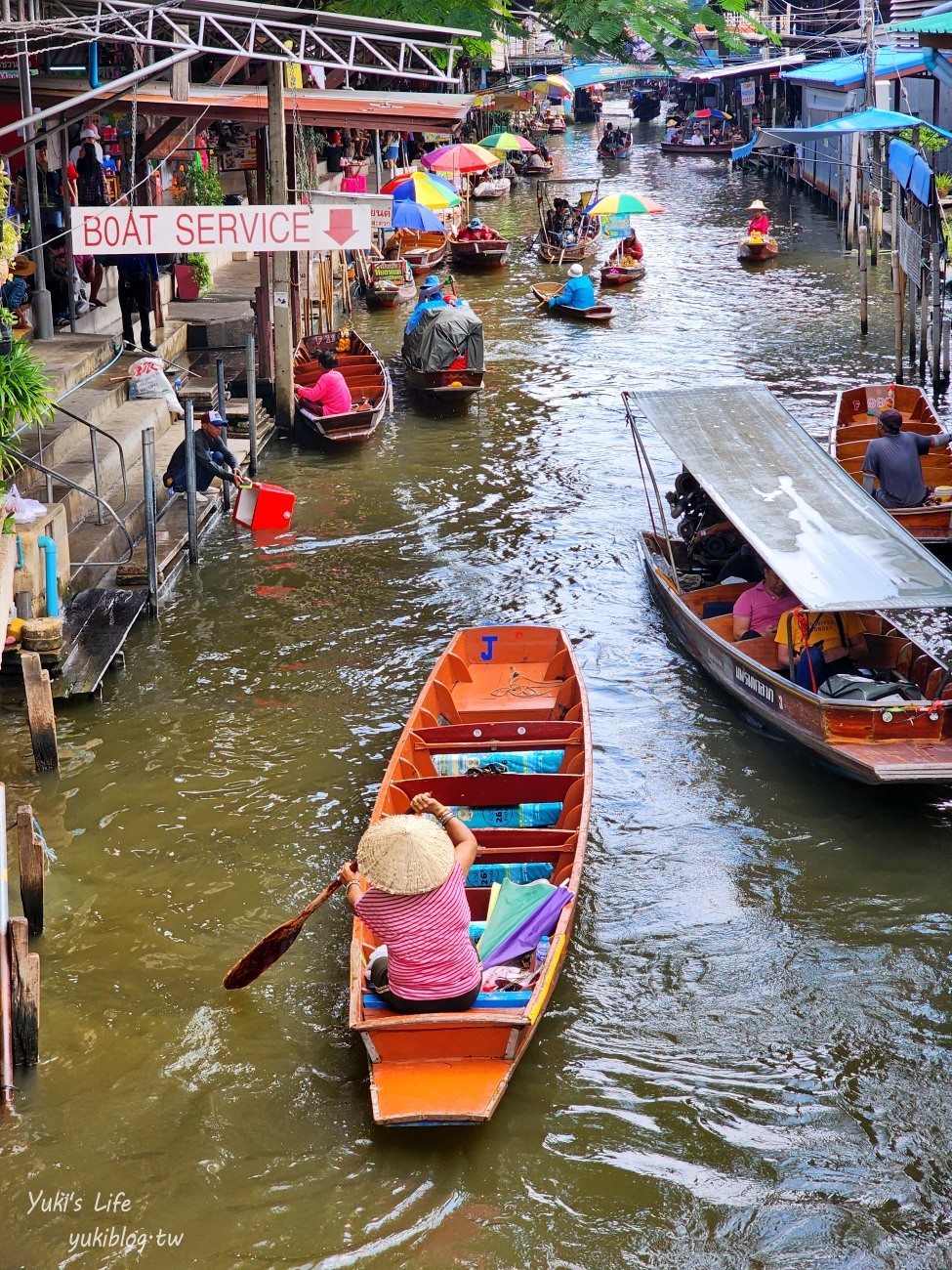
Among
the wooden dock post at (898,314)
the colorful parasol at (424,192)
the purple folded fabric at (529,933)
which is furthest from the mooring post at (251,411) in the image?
the colorful parasol at (424,192)

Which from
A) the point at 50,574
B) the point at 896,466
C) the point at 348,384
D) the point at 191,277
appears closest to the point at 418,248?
the point at 191,277

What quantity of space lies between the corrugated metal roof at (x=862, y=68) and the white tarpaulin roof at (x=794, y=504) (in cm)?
1772

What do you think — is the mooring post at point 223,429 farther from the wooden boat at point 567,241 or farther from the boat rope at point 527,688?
the wooden boat at point 567,241

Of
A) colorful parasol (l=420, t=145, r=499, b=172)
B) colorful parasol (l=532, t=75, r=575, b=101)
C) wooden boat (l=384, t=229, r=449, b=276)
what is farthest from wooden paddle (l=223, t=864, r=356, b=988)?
colorful parasol (l=532, t=75, r=575, b=101)

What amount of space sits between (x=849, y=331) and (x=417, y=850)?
2093 cm

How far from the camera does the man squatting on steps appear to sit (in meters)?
14.0

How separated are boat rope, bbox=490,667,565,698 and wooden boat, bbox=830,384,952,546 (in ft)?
13.0

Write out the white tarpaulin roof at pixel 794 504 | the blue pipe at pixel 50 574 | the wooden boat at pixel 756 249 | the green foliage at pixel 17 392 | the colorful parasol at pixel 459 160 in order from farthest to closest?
the wooden boat at pixel 756 249 → the colorful parasol at pixel 459 160 → the blue pipe at pixel 50 574 → the green foliage at pixel 17 392 → the white tarpaulin roof at pixel 794 504

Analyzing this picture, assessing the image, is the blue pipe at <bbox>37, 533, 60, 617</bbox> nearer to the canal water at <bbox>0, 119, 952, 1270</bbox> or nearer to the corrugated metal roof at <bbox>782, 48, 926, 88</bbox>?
the canal water at <bbox>0, 119, 952, 1270</bbox>

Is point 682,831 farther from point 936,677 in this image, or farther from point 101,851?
point 101,851

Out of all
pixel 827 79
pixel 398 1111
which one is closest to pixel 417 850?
pixel 398 1111

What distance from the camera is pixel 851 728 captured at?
9.23 meters

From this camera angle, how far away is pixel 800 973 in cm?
783

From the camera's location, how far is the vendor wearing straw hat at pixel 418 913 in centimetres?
617
